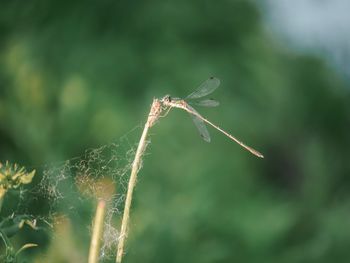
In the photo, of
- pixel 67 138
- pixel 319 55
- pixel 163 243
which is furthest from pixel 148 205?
pixel 319 55

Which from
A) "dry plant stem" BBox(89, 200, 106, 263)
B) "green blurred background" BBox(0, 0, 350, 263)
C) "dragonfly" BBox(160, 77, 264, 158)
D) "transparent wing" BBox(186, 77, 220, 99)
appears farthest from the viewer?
"green blurred background" BBox(0, 0, 350, 263)

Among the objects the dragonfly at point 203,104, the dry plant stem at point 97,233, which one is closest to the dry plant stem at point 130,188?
the dry plant stem at point 97,233

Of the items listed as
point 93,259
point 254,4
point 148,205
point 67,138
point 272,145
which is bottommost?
point 93,259

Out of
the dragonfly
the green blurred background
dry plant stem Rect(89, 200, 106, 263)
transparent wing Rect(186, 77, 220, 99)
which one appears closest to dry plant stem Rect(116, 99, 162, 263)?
dry plant stem Rect(89, 200, 106, 263)

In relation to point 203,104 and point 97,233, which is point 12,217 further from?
point 203,104

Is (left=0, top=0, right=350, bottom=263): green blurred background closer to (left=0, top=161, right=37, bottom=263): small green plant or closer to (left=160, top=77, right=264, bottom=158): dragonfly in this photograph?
(left=160, top=77, right=264, bottom=158): dragonfly

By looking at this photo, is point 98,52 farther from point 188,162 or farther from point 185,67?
point 188,162

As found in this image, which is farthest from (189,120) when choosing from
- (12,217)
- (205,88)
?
(12,217)

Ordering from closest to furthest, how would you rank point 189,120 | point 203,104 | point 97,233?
1. point 97,233
2. point 203,104
3. point 189,120
